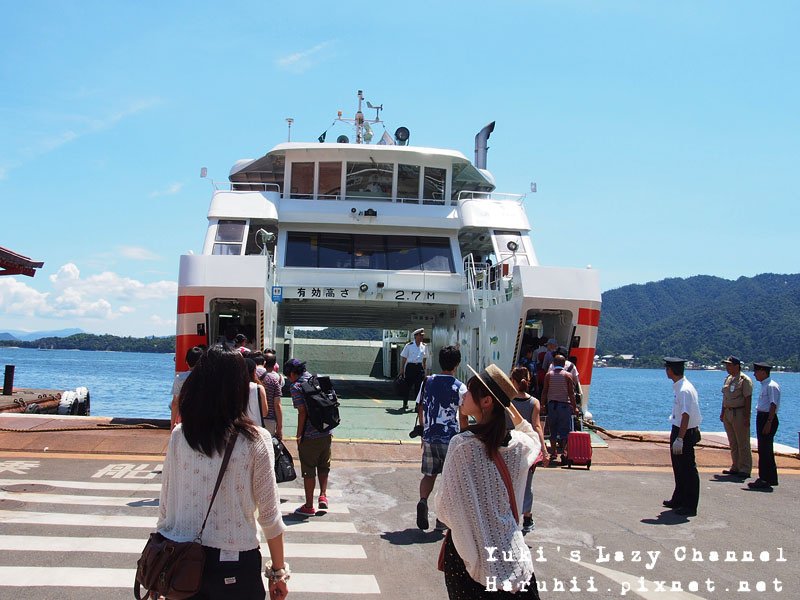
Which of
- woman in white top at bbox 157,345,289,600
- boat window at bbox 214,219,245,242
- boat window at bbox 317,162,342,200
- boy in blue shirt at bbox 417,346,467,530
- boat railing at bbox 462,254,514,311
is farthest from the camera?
boat window at bbox 317,162,342,200

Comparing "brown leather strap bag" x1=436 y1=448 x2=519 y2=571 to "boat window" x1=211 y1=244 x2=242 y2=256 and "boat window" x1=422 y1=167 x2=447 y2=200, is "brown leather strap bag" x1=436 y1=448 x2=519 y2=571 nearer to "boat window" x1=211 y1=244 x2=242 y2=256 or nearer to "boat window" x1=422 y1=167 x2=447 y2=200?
"boat window" x1=211 y1=244 x2=242 y2=256

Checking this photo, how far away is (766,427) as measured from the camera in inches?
365

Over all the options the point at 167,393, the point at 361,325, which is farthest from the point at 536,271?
the point at 167,393

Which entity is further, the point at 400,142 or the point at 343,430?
the point at 400,142

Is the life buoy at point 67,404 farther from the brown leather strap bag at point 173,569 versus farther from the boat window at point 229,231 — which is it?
the brown leather strap bag at point 173,569

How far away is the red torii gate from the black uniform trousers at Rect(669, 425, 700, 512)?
12827 mm

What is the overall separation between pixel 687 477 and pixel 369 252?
10.8m

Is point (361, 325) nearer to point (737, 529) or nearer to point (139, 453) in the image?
point (139, 453)

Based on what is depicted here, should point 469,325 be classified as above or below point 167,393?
above

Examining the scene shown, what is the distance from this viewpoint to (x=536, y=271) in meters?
13.2

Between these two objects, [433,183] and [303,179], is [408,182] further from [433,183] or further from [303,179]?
[303,179]

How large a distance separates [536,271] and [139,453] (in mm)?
7146

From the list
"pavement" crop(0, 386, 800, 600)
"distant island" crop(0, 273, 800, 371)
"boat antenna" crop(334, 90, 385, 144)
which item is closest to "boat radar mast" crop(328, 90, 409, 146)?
"boat antenna" crop(334, 90, 385, 144)

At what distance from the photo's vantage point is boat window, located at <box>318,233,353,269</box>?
16.8 m
